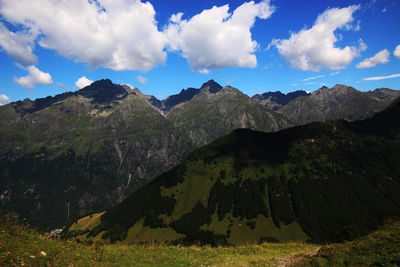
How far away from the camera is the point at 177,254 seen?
24.5 metres

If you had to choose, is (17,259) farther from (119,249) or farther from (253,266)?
(253,266)

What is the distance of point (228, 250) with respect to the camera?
86.6 feet

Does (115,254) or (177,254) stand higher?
(115,254)

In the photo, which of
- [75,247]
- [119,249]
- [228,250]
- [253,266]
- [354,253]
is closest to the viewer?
[354,253]

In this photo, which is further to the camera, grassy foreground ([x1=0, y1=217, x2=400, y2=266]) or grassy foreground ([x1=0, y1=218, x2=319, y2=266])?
grassy foreground ([x1=0, y1=218, x2=319, y2=266])

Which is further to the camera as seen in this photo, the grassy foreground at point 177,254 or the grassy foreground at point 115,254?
the grassy foreground at point 115,254

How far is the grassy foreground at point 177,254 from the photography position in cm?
1634

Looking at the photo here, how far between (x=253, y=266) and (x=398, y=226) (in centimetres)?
1332

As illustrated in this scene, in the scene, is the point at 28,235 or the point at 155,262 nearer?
the point at 28,235

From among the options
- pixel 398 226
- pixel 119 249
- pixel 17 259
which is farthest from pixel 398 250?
pixel 17 259

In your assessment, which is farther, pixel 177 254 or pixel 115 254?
pixel 177 254

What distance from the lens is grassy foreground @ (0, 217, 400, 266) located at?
16342 millimetres

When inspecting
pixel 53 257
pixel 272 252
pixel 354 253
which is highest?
pixel 53 257

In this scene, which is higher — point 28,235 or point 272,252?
point 28,235
